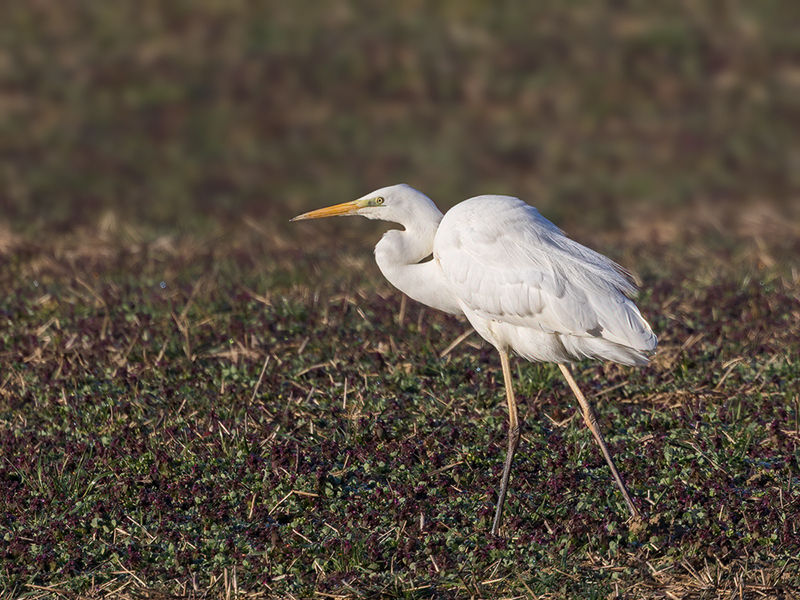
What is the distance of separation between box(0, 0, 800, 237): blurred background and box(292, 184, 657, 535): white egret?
250 inches

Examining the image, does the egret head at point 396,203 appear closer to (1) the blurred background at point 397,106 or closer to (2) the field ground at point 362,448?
(2) the field ground at point 362,448

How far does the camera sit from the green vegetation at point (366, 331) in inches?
194

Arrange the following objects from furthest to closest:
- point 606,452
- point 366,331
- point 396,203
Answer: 1. point 366,331
2. point 396,203
3. point 606,452

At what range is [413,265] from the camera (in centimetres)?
568

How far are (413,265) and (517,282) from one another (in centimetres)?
61

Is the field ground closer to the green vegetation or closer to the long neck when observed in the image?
the green vegetation

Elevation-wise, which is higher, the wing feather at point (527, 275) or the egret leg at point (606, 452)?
the wing feather at point (527, 275)

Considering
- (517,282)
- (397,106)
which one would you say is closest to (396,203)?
(517,282)

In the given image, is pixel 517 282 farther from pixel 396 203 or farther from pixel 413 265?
pixel 396 203

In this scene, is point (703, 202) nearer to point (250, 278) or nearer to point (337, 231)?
point (337, 231)

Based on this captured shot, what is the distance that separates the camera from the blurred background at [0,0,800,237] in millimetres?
13070

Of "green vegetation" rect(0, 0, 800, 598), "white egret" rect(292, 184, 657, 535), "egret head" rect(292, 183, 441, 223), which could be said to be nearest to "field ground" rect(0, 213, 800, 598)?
"green vegetation" rect(0, 0, 800, 598)

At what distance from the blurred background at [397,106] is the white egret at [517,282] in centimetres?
634

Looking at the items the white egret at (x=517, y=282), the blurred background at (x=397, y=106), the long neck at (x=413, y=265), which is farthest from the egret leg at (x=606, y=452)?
the blurred background at (x=397, y=106)
